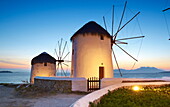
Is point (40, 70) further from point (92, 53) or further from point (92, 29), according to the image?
point (92, 29)

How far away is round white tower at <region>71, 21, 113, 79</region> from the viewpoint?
14328mm

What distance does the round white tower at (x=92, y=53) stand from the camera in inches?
564

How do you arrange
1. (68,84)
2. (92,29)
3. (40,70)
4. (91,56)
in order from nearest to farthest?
(68,84), (91,56), (92,29), (40,70)

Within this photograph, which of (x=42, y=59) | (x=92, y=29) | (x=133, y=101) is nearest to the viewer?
(x=133, y=101)

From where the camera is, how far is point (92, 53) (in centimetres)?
1451

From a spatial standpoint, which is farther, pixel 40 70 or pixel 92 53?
pixel 40 70

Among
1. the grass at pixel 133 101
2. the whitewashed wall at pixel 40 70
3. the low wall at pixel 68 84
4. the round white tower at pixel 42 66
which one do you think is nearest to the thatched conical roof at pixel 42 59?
the round white tower at pixel 42 66

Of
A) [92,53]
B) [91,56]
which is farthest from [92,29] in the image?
[91,56]

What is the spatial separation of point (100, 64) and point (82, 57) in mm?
1895

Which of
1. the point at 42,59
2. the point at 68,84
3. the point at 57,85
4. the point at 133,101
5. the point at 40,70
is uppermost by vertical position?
the point at 42,59

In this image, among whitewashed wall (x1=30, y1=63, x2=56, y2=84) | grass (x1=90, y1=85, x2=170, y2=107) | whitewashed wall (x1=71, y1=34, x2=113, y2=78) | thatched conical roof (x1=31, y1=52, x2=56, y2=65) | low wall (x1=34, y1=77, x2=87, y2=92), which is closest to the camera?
grass (x1=90, y1=85, x2=170, y2=107)

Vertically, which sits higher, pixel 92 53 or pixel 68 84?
pixel 92 53

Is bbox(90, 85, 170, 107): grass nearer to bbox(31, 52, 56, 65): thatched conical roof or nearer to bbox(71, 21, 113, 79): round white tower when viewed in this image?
bbox(71, 21, 113, 79): round white tower

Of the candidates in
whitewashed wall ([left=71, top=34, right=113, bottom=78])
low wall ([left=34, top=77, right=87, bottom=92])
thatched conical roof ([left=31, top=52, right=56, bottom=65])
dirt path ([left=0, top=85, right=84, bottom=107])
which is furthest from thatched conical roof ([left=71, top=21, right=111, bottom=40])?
thatched conical roof ([left=31, top=52, right=56, bottom=65])
